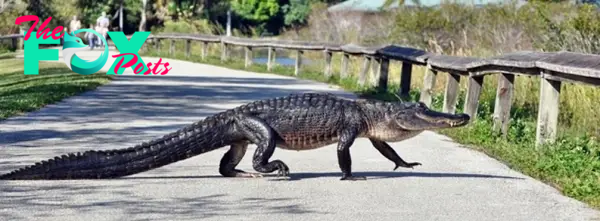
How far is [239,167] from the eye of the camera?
11688mm

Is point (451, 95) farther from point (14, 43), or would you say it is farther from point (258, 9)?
point (258, 9)

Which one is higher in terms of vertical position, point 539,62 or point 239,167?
point 539,62

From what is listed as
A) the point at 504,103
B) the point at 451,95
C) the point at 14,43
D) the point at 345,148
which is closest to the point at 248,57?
the point at 14,43

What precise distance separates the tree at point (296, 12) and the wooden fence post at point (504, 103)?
181 feet

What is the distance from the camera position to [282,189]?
10023mm

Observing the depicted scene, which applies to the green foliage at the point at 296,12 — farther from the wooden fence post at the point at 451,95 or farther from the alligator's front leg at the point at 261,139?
the alligator's front leg at the point at 261,139

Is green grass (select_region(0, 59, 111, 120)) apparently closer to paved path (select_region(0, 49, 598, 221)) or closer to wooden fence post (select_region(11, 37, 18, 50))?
A: paved path (select_region(0, 49, 598, 221))

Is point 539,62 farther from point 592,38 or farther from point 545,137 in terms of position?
point 592,38

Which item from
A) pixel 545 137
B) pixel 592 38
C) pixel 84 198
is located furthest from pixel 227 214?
pixel 592 38

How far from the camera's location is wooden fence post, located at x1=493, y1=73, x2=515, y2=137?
47.6 ft

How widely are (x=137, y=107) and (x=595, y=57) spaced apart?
859 centimetres

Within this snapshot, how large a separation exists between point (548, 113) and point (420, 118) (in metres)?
3.10

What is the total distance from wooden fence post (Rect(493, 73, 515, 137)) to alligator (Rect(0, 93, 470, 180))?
4125 mm

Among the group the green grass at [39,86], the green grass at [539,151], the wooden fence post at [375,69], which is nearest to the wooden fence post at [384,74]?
the wooden fence post at [375,69]
